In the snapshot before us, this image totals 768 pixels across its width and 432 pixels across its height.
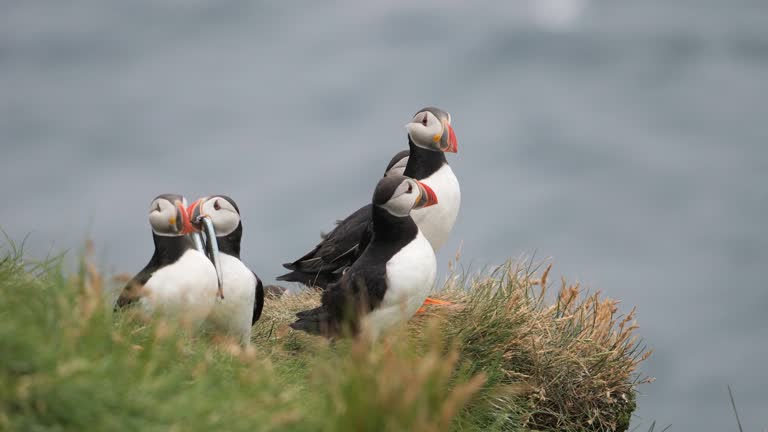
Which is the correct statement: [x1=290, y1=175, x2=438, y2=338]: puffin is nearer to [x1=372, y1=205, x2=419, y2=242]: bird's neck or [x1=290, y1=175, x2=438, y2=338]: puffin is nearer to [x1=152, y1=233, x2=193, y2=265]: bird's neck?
[x1=372, y1=205, x2=419, y2=242]: bird's neck

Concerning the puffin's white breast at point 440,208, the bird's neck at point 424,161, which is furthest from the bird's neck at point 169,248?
the bird's neck at point 424,161

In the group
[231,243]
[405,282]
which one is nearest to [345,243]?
[231,243]

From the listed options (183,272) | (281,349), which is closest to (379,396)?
(183,272)

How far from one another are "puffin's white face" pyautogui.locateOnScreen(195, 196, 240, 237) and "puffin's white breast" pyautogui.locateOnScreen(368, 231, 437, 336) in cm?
139

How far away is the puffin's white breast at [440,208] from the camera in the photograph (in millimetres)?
7633

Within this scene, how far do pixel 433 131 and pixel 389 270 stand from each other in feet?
5.25

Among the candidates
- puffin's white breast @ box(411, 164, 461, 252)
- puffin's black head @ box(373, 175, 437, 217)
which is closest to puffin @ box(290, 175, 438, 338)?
puffin's black head @ box(373, 175, 437, 217)

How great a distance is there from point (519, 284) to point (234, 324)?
3.03 meters

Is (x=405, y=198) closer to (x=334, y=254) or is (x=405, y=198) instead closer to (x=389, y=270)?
(x=389, y=270)

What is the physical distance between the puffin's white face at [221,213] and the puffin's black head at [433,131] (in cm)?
164

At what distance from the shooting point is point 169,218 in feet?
21.9

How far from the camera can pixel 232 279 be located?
275 inches

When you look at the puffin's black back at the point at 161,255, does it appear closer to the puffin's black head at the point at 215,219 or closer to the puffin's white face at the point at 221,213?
the puffin's black head at the point at 215,219

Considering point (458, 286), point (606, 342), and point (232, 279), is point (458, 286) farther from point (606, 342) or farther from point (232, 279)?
point (232, 279)
